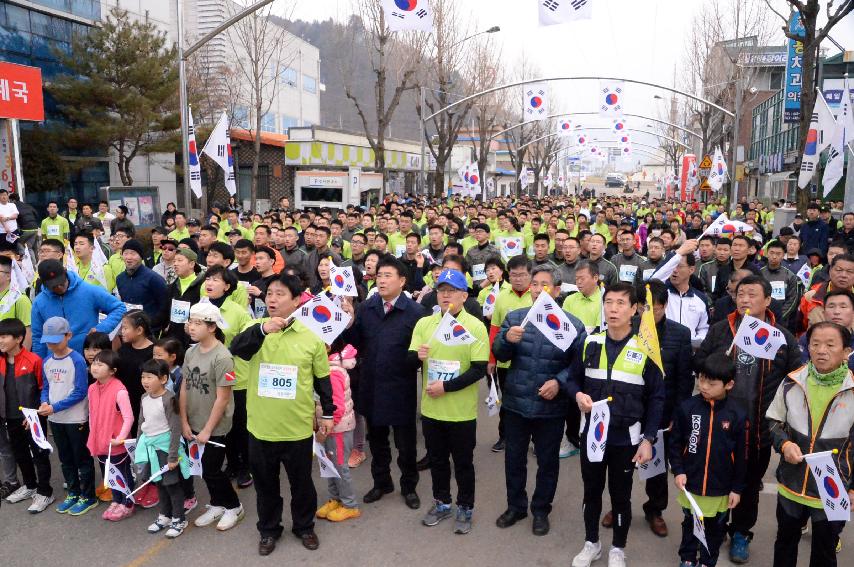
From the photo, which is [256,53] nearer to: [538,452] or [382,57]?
[382,57]

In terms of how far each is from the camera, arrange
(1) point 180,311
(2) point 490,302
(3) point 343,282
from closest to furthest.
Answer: (3) point 343,282 < (1) point 180,311 < (2) point 490,302

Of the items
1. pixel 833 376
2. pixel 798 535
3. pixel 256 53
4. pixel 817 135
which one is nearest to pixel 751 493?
pixel 798 535

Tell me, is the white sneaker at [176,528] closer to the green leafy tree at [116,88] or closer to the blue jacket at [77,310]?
the blue jacket at [77,310]

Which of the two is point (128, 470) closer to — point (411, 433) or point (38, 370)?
point (38, 370)

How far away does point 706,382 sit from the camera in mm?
4355

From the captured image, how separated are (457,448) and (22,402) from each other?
3.50 m

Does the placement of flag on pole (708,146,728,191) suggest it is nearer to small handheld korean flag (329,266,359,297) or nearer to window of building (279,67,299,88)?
small handheld korean flag (329,266,359,297)

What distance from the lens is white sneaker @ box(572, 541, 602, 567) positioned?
4.68m

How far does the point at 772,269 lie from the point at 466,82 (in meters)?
31.0

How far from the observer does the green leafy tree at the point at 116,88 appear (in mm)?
22875

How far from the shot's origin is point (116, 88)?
23.4 metres

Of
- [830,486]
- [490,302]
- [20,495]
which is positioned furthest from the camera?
[490,302]

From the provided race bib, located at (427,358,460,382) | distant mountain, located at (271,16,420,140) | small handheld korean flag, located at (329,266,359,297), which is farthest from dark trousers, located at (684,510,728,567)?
distant mountain, located at (271,16,420,140)

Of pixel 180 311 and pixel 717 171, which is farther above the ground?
pixel 717 171
